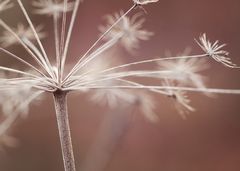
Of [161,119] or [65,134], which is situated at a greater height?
[161,119]

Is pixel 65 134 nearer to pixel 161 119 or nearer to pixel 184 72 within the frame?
pixel 184 72

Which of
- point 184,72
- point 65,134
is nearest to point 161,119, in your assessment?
point 184,72

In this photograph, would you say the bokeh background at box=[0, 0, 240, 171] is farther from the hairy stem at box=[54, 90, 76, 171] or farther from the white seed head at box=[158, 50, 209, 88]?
the hairy stem at box=[54, 90, 76, 171]

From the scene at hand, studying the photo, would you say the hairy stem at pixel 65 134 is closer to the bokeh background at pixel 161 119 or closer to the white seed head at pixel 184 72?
the white seed head at pixel 184 72

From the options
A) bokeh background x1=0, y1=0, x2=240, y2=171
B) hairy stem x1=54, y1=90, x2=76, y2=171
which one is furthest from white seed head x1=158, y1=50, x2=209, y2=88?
bokeh background x1=0, y1=0, x2=240, y2=171

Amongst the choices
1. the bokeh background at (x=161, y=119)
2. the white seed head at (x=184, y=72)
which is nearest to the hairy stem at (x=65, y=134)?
the white seed head at (x=184, y=72)

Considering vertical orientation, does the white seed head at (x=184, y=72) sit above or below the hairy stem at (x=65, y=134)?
above

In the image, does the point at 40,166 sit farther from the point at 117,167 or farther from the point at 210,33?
the point at 210,33

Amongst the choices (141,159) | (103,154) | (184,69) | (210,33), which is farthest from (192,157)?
(184,69)

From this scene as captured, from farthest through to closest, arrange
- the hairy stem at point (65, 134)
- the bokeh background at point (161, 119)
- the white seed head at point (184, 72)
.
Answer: the bokeh background at point (161, 119) < the white seed head at point (184, 72) < the hairy stem at point (65, 134)

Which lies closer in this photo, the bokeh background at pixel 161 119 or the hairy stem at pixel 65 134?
the hairy stem at pixel 65 134
